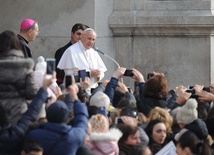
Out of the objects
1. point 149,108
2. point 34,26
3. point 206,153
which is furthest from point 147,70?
point 206,153

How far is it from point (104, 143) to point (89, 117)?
32.5 inches

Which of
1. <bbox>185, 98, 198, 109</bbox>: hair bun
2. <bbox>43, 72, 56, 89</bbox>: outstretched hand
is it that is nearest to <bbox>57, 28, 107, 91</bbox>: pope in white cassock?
<bbox>185, 98, 198, 109</bbox>: hair bun

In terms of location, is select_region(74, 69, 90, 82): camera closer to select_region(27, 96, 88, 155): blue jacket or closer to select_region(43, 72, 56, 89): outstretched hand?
select_region(43, 72, 56, 89): outstretched hand

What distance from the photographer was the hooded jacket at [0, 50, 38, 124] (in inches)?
503

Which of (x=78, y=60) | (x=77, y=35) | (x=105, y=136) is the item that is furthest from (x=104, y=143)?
(x=77, y=35)

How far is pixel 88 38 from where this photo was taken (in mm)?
17281

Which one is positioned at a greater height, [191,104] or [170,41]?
[170,41]

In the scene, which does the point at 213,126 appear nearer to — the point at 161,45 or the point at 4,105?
the point at 4,105

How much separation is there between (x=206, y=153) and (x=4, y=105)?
7.30 feet

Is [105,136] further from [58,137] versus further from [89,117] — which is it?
[89,117]

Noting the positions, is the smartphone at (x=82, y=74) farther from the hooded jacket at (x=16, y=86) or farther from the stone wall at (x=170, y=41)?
the stone wall at (x=170, y=41)

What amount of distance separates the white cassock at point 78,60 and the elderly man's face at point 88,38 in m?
0.15

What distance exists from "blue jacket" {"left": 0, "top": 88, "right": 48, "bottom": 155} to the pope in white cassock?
4.61 m

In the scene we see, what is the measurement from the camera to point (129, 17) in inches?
802
